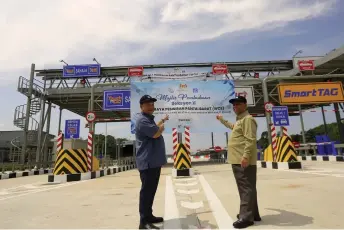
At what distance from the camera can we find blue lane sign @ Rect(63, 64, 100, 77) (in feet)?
80.7

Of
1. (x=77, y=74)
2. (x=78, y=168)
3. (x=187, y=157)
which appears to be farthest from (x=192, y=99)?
(x=77, y=74)

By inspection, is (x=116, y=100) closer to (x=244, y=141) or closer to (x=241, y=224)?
(x=244, y=141)

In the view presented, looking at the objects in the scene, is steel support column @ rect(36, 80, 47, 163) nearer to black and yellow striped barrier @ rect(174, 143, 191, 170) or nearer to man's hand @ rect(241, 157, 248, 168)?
black and yellow striped barrier @ rect(174, 143, 191, 170)

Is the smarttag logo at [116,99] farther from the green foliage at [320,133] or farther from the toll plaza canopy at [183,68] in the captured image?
the green foliage at [320,133]

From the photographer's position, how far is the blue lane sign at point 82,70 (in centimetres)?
2459

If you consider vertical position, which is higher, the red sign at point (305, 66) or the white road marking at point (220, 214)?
the red sign at point (305, 66)

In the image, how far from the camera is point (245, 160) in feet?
8.92

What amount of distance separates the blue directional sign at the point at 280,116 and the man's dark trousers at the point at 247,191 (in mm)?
9676

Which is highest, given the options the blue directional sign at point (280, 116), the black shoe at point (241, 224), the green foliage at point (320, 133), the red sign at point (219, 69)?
the red sign at point (219, 69)

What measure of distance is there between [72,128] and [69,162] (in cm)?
545

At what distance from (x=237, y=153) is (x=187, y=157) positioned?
6.11 metres

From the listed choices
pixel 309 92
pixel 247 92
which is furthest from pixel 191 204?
pixel 309 92

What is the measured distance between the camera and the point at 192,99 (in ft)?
42.7

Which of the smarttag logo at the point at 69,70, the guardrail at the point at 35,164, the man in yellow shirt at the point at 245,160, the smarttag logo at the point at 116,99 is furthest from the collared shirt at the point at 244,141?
the smarttag logo at the point at 69,70
